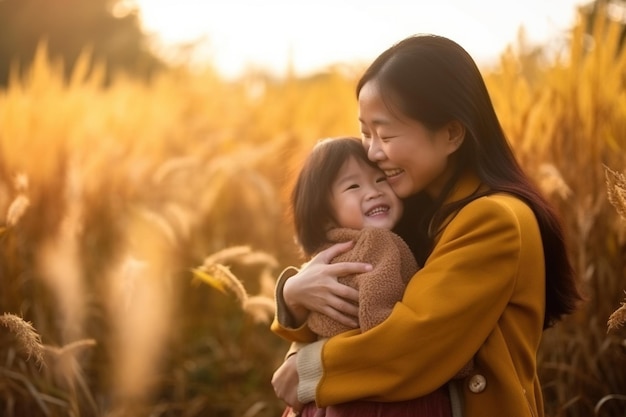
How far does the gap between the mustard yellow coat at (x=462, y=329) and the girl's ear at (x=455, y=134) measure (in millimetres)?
201

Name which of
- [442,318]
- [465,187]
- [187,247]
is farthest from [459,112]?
[187,247]

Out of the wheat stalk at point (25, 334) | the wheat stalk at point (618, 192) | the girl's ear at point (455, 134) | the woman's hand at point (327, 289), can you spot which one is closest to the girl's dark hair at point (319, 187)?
the woman's hand at point (327, 289)

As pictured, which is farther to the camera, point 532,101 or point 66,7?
point 66,7

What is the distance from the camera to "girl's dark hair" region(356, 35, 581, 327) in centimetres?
220

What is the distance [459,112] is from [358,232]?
15.4 inches

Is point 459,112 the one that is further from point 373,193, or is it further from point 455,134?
point 373,193

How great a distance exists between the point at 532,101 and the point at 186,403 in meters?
1.80

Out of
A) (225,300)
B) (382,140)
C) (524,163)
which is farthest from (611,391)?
(225,300)

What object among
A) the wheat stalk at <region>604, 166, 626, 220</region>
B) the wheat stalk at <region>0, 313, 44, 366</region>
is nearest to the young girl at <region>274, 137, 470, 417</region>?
the wheat stalk at <region>604, 166, 626, 220</region>

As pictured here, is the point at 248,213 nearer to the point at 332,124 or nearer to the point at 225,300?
the point at 225,300

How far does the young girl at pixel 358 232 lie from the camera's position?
209 centimetres

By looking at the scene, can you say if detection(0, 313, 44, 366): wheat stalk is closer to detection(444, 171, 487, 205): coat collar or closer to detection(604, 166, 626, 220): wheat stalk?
detection(444, 171, 487, 205): coat collar

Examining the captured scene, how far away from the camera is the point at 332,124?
5.55 m

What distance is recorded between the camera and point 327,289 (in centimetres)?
220
